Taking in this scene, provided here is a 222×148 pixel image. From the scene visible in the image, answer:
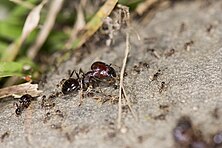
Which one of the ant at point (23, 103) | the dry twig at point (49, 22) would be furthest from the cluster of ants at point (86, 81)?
the dry twig at point (49, 22)

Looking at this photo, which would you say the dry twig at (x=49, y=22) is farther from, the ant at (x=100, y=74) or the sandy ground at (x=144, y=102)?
the ant at (x=100, y=74)

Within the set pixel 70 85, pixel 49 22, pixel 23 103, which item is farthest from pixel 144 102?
pixel 49 22

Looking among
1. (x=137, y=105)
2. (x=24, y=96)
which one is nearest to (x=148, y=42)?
(x=137, y=105)

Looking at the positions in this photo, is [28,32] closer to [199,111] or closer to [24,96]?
[24,96]

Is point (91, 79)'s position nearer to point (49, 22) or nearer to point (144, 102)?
point (144, 102)

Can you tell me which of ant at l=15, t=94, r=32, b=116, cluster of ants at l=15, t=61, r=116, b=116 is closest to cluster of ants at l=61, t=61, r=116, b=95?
cluster of ants at l=15, t=61, r=116, b=116

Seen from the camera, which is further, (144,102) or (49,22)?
(49,22)
